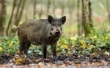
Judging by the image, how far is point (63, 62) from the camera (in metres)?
10.5

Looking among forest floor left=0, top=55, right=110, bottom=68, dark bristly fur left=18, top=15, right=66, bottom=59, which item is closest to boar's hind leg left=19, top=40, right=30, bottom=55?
dark bristly fur left=18, top=15, right=66, bottom=59

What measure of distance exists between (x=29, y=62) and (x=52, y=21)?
1304 millimetres

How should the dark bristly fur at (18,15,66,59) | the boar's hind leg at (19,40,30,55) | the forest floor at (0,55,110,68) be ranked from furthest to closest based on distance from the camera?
the boar's hind leg at (19,40,30,55)
the dark bristly fur at (18,15,66,59)
the forest floor at (0,55,110,68)

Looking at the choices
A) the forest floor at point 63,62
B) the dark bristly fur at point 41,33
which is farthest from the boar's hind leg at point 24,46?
the forest floor at point 63,62

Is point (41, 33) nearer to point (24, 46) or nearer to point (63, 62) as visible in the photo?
point (24, 46)

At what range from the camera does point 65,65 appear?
10164mm

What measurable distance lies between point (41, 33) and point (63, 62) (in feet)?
4.76

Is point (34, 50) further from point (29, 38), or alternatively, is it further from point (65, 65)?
point (65, 65)

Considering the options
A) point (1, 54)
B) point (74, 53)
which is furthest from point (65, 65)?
point (1, 54)

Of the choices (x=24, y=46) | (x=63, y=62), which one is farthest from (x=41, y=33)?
(x=63, y=62)

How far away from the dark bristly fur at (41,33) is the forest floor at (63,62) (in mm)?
509

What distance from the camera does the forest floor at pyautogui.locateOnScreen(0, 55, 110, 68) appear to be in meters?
10.1

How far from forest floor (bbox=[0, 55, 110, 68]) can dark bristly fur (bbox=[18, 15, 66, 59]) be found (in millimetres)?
509

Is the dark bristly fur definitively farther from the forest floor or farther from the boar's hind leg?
the forest floor
